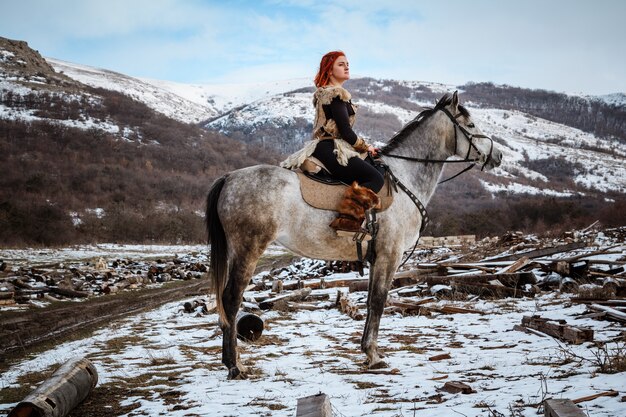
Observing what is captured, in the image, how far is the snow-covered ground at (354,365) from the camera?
392 cm

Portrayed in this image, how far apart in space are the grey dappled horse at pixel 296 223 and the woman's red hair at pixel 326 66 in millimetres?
1362

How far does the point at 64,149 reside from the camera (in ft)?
215

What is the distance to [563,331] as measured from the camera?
235 inches

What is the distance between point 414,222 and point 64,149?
7115 cm

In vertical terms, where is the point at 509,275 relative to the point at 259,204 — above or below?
below

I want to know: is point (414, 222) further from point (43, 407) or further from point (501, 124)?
point (501, 124)

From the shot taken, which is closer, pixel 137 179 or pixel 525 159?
pixel 137 179

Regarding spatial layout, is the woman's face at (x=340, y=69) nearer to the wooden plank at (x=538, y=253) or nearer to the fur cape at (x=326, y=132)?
the fur cape at (x=326, y=132)

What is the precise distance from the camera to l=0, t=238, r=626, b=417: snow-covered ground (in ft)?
12.9

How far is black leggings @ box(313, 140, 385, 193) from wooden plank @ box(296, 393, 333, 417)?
3343mm

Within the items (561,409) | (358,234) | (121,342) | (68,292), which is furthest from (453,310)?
(68,292)

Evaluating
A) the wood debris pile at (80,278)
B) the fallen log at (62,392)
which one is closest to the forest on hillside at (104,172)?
the wood debris pile at (80,278)

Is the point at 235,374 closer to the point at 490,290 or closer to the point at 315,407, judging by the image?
the point at 315,407

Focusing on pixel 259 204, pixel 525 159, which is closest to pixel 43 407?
pixel 259 204
